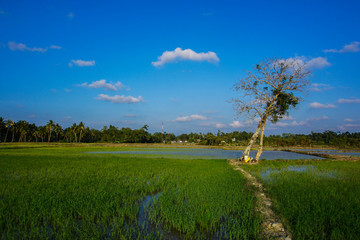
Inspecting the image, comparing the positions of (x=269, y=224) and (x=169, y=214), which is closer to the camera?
(x=269, y=224)

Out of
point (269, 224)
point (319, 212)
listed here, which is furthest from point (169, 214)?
point (319, 212)

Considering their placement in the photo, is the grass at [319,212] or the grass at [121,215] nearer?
the grass at [319,212]

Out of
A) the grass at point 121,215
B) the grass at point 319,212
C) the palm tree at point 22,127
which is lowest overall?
the grass at point 121,215

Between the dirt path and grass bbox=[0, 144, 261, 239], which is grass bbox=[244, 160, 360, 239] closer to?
the dirt path

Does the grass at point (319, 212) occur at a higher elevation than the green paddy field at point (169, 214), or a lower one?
higher

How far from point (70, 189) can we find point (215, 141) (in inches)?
2891

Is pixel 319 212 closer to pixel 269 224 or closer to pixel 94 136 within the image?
pixel 269 224

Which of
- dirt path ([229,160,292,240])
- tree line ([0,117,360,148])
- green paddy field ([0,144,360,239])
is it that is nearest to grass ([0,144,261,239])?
green paddy field ([0,144,360,239])

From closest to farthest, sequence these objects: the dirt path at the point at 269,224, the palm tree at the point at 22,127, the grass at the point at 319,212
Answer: the grass at the point at 319,212 < the dirt path at the point at 269,224 < the palm tree at the point at 22,127

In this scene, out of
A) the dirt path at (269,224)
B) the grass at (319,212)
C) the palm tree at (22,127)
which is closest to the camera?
the grass at (319,212)

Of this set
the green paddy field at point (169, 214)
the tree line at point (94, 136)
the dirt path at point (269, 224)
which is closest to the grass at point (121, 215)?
the green paddy field at point (169, 214)

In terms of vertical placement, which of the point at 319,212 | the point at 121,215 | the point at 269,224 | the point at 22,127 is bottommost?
the point at 121,215

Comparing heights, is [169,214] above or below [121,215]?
above

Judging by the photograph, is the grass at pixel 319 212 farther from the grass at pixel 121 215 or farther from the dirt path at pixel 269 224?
the grass at pixel 121 215
